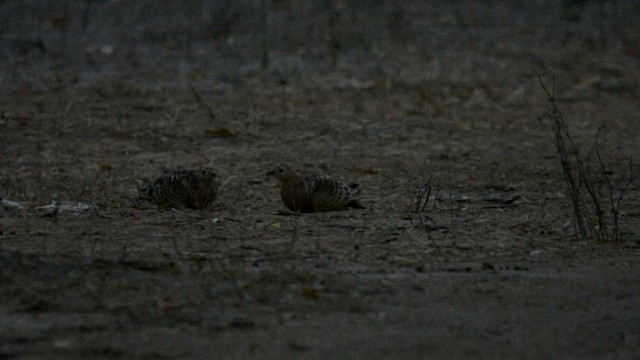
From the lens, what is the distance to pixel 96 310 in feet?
18.0

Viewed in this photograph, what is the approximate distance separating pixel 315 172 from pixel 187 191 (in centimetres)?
235

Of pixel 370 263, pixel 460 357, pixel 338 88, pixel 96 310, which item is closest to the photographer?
pixel 460 357

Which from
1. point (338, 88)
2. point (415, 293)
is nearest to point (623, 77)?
point (338, 88)

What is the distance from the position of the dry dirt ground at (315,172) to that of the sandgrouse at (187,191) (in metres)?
0.20

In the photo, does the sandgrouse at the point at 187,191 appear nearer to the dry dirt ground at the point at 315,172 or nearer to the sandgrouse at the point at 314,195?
the dry dirt ground at the point at 315,172

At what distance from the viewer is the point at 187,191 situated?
8.27 metres

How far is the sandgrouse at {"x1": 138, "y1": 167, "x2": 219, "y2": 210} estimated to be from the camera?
27.1 feet

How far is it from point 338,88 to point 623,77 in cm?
345

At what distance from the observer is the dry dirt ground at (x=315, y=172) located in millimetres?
5367

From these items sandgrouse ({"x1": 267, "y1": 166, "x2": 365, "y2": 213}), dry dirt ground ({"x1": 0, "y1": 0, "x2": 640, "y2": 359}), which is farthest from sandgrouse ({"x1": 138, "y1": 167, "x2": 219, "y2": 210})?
sandgrouse ({"x1": 267, "y1": 166, "x2": 365, "y2": 213})

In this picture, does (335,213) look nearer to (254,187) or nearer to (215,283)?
(254,187)

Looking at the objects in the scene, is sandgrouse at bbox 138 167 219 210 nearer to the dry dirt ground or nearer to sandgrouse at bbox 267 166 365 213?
the dry dirt ground

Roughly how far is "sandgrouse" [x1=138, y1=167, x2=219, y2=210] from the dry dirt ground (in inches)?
7.7

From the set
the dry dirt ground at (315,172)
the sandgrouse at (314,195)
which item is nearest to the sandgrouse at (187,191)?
the dry dirt ground at (315,172)
